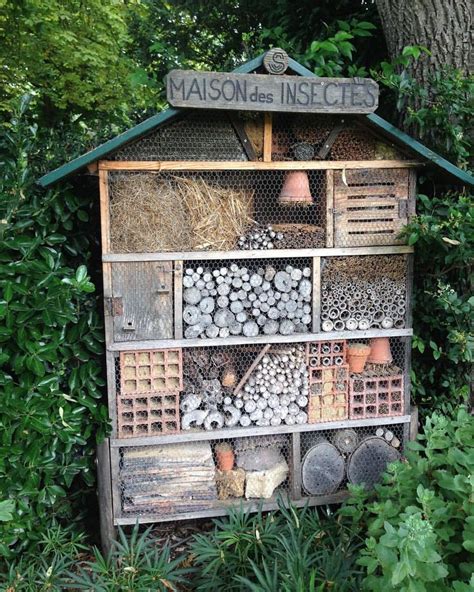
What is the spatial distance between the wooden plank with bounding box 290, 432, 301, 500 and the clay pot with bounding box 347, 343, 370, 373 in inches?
21.8

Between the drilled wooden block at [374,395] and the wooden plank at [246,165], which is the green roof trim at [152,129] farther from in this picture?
the drilled wooden block at [374,395]

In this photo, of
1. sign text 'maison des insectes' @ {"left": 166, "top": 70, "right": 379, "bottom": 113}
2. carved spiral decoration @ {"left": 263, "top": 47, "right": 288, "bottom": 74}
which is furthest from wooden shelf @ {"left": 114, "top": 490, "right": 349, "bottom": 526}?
carved spiral decoration @ {"left": 263, "top": 47, "right": 288, "bottom": 74}

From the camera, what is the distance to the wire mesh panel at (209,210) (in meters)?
3.00

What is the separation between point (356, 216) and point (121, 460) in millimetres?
2019

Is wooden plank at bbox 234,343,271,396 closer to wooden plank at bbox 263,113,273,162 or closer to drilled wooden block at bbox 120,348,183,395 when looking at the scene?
drilled wooden block at bbox 120,348,183,395

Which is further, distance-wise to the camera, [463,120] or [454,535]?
[463,120]

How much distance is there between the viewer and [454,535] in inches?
89.7

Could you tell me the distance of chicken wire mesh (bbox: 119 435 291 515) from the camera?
10.4 feet

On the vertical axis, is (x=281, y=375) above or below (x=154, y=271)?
below

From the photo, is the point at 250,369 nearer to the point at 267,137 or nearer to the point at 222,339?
the point at 222,339

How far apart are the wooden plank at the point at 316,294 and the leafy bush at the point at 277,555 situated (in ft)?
3.59

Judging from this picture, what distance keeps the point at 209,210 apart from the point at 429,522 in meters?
Result: 1.95

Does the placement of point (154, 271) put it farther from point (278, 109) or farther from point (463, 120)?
point (463, 120)

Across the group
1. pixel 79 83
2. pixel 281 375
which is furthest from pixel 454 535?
pixel 79 83
